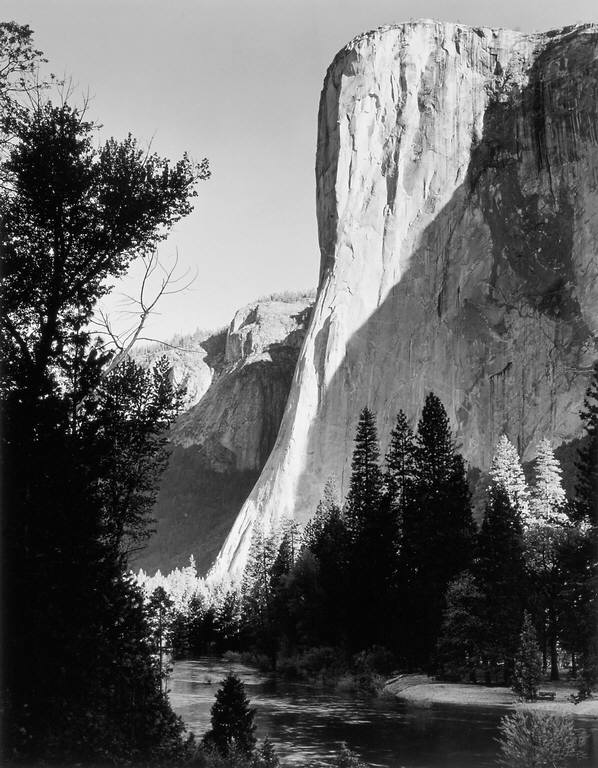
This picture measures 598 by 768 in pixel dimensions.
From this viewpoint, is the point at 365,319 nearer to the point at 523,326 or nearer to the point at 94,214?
the point at 523,326

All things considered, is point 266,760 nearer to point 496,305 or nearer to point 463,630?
point 463,630

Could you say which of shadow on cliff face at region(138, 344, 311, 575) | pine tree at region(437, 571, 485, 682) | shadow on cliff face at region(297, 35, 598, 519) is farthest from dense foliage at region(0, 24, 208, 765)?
shadow on cliff face at region(138, 344, 311, 575)

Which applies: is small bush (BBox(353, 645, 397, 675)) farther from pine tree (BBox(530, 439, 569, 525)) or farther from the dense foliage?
the dense foliage

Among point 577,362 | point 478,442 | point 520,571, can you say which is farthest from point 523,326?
point 520,571

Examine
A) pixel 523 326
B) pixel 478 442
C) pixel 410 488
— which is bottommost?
pixel 410 488

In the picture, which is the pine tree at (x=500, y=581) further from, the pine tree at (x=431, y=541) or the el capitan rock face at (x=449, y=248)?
the el capitan rock face at (x=449, y=248)

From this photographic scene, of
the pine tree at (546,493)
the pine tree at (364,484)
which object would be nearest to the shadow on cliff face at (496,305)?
the pine tree at (364,484)
